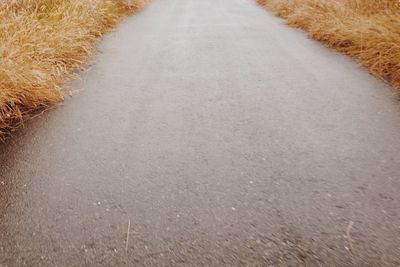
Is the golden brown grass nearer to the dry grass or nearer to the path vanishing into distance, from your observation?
the path vanishing into distance

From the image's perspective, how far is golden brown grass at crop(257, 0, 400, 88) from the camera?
4.58 meters

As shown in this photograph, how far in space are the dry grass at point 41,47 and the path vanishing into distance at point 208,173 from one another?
27 cm

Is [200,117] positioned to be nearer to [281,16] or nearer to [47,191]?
A: [47,191]

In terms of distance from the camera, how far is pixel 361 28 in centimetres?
546

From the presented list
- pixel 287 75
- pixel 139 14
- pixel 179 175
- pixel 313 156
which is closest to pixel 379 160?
pixel 313 156

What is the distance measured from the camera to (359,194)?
7.37 ft

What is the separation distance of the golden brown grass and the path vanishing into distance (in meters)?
0.38

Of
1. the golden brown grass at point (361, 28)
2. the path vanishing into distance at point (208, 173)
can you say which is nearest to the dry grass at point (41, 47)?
the path vanishing into distance at point (208, 173)

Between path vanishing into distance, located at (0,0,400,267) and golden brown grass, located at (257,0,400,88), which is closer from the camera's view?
path vanishing into distance, located at (0,0,400,267)

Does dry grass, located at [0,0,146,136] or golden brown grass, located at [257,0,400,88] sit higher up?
golden brown grass, located at [257,0,400,88]

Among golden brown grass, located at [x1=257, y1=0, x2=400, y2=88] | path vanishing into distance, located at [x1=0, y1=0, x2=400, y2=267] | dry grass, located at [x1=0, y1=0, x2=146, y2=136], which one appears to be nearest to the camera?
path vanishing into distance, located at [x1=0, y1=0, x2=400, y2=267]

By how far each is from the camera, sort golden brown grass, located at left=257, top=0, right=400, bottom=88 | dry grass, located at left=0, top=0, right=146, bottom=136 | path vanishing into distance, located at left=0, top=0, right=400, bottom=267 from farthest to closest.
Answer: golden brown grass, located at left=257, top=0, right=400, bottom=88, dry grass, located at left=0, top=0, right=146, bottom=136, path vanishing into distance, located at left=0, top=0, right=400, bottom=267

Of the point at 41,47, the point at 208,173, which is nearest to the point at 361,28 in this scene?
the point at 208,173

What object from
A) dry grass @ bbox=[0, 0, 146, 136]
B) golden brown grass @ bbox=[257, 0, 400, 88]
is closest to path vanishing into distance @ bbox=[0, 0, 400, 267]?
dry grass @ bbox=[0, 0, 146, 136]
